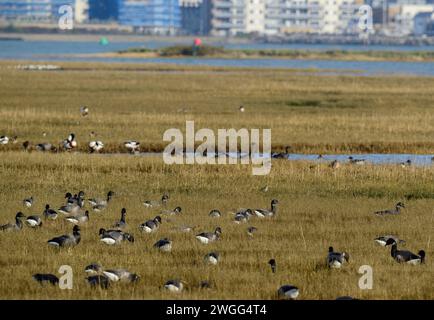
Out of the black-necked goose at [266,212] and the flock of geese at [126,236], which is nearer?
the flock of geese at [126,236]

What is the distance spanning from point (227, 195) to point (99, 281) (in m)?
9.79

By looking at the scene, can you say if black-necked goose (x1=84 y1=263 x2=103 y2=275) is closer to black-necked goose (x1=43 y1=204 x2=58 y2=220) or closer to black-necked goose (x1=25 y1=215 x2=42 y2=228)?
black-necked goose (x1=25 y1=215 x2=42 y2=228)

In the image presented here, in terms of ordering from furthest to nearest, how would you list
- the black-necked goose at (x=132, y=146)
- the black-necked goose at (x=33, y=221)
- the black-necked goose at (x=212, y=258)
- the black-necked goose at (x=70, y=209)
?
the black-necked goose at (x=132, y=146), the black-necked goose at (x=70, y=209), the black-necked goose at (x=33, y=221), the black-necked goose at (x=212, y=258)

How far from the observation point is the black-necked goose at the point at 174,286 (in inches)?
655

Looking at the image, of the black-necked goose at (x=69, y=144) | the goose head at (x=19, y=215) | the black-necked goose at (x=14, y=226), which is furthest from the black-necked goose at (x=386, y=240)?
the black-necked goose at (x=69, y=144)

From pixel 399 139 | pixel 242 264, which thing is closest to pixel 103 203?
pixel 242 264

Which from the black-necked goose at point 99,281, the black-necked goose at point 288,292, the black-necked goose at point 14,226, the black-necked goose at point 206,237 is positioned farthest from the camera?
the black-necked goose at point 14,226

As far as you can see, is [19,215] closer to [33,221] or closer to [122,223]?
[33,221]

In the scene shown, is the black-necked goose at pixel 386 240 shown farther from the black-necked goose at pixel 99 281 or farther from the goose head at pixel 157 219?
the black-necked goose at pixel 99 281

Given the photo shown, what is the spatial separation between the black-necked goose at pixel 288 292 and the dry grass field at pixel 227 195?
1.09 feet

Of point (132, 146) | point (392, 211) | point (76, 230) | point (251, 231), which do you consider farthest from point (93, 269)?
point (132, 146)

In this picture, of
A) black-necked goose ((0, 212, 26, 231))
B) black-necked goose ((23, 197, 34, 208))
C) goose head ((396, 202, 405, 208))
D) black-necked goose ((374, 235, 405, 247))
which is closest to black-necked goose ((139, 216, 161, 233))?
black-necked goose ((0, 212, 26, 231))

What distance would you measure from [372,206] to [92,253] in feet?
26.1

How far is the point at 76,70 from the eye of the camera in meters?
85.2
